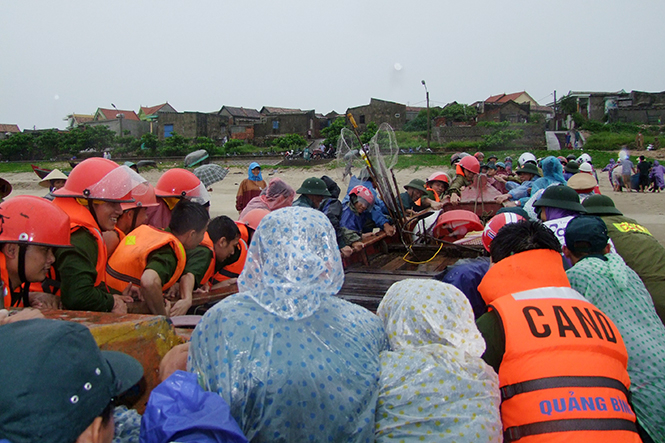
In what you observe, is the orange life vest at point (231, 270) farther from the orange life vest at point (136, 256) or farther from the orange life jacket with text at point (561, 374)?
the orange life jacket with text at point (561, 374)

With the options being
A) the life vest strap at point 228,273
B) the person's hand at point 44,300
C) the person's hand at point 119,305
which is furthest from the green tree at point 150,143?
the person's hand at point 44,300

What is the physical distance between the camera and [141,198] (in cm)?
345

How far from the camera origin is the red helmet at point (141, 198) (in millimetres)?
3316

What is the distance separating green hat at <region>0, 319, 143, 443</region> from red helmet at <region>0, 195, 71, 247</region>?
1.22 metres

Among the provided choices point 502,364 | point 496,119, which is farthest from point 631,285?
point 496,119

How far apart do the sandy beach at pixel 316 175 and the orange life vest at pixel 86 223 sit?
3.86 meters

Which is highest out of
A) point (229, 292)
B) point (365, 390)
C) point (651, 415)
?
point (365, 390)

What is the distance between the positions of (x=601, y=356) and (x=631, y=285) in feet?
2.85

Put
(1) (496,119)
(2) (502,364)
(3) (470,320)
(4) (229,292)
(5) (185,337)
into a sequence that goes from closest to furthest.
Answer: (3) (470,320) → (2) (502,364) → (5) (185,337) → (4) (229,292) → (1) (496,119)

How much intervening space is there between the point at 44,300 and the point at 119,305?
377 millimetres

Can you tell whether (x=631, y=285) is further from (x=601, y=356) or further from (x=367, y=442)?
(x=367, y=442)

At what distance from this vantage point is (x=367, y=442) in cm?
142

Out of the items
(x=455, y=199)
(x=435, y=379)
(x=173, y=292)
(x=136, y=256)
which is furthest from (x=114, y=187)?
(x=455, y=199)

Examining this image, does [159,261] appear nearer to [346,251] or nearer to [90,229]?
[90,229]
